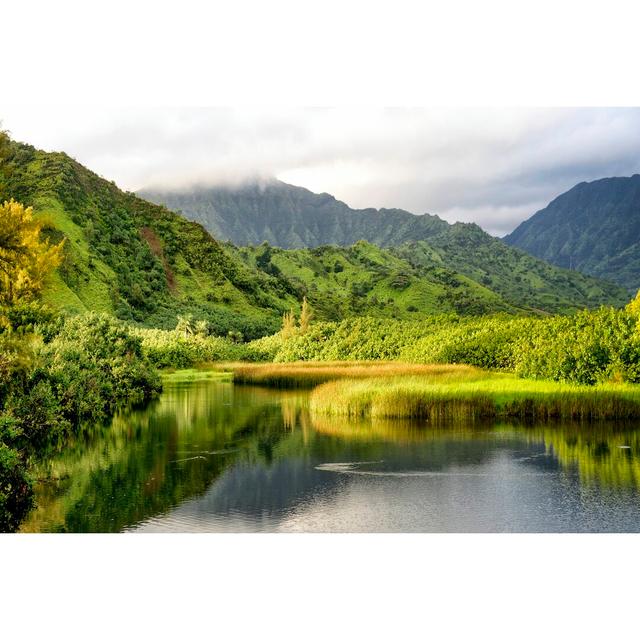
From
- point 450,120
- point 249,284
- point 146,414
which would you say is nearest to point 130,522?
point 146,414

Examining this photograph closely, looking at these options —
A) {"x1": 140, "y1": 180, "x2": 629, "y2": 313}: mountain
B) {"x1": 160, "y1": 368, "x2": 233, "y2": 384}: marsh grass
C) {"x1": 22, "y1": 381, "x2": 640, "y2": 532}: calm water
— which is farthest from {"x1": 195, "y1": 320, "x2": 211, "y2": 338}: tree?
{"x1": 22, "y1": 381, "x2": 640, "y2": 532}: calm water

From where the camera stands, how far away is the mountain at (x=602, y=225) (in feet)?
101

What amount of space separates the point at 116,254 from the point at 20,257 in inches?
636

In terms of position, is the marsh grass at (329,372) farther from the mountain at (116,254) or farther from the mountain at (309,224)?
the mountain at (309,224)

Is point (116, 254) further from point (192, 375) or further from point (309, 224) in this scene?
point (309, 224)

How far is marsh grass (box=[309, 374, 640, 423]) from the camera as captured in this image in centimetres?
2228

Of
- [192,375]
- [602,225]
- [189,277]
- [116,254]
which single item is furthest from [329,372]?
[602,225]

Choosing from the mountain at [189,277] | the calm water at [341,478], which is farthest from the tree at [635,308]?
the mountain at [189,277]

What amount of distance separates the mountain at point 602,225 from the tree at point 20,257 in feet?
72.6

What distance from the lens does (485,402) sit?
23.2 m

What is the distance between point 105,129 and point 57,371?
33.8 ft

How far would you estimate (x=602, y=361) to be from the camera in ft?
82.3

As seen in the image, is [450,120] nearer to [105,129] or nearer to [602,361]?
[602,361]

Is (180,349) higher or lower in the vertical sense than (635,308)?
lower
